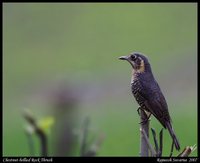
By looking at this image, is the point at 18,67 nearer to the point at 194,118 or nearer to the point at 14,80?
the point at 14,80

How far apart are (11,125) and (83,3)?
1056cm

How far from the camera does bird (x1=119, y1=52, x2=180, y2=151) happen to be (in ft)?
19.5

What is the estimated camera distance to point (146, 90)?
6293mm

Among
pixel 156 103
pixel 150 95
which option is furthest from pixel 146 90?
pixel 156 103

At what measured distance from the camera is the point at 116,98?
18203 mm

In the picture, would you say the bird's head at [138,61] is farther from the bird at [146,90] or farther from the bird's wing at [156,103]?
the bird's wing at [156,103]

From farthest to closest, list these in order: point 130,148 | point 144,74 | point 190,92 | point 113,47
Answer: point 113,47, point 190,92, point 130,148, point 144,74

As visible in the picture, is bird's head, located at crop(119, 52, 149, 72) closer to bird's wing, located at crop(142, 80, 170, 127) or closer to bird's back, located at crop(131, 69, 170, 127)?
bird's back, located at crop(131, 69, 170, 127)

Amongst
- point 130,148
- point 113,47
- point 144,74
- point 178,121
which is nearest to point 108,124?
point 178,121

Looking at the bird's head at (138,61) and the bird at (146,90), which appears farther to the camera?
the bird's head at (138,61)

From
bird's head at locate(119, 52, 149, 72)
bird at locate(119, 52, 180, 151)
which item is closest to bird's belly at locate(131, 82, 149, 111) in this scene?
bird at locate(119, 52, 180, 151)

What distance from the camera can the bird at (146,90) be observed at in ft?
19.5

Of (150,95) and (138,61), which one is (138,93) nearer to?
(150,95)

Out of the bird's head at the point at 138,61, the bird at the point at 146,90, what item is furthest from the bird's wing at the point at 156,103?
the bird's head at the point at 138,61
